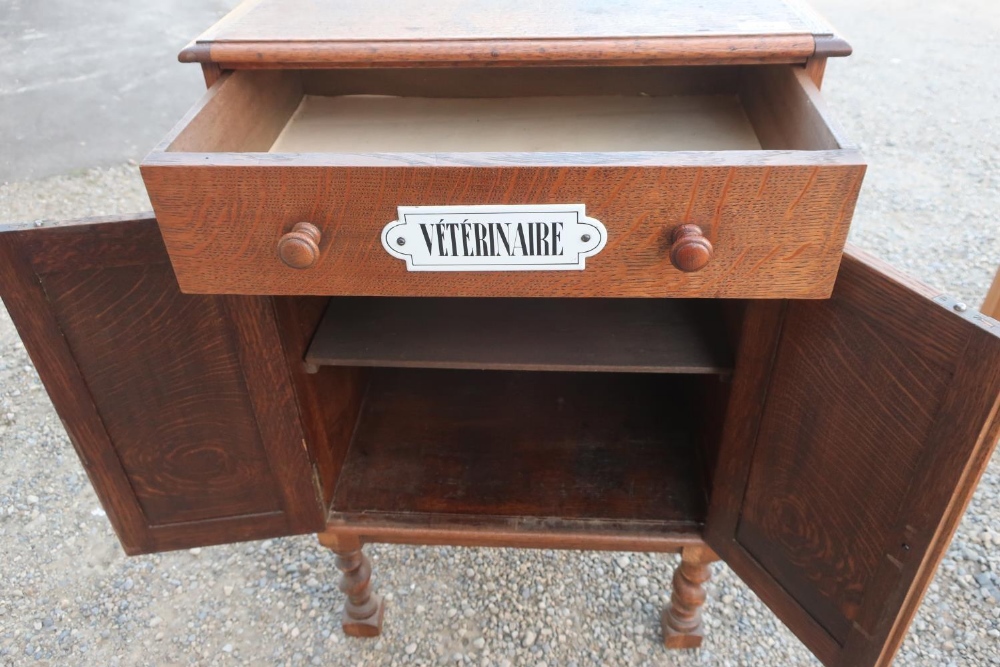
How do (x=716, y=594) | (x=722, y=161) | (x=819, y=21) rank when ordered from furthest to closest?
(x=716, y=594) < (x=819, y=21) < (x=722, y=161)

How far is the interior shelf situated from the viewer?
87 centimetres

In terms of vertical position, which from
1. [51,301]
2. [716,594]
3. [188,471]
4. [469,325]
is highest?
[51,301]

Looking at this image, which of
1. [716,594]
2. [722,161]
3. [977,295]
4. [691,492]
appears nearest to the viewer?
[722,161]

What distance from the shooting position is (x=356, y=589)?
1.17 m

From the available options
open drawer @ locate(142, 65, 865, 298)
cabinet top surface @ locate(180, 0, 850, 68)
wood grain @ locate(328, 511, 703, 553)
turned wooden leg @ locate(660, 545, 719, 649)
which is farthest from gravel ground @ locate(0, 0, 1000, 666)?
cabinet top surface @ locate(180, 0, 850, 68)

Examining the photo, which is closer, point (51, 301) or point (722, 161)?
point (722, 161)

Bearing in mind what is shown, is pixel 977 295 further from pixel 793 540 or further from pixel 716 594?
pixel 793 540

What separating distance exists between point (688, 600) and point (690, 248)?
733 millimetres

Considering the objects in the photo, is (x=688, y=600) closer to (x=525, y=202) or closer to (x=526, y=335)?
(x=526, y=335)

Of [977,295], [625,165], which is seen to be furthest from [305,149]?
[977,295]

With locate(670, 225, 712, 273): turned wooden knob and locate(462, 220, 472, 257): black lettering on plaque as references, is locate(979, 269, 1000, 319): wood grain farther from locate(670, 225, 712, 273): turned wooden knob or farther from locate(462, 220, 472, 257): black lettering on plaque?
locate(462, 220, 472, 257): black lettering on plaque

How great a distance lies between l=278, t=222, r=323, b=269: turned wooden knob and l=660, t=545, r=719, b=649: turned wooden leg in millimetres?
673

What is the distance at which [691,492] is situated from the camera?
3.43ft

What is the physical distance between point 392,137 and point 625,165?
353mm
